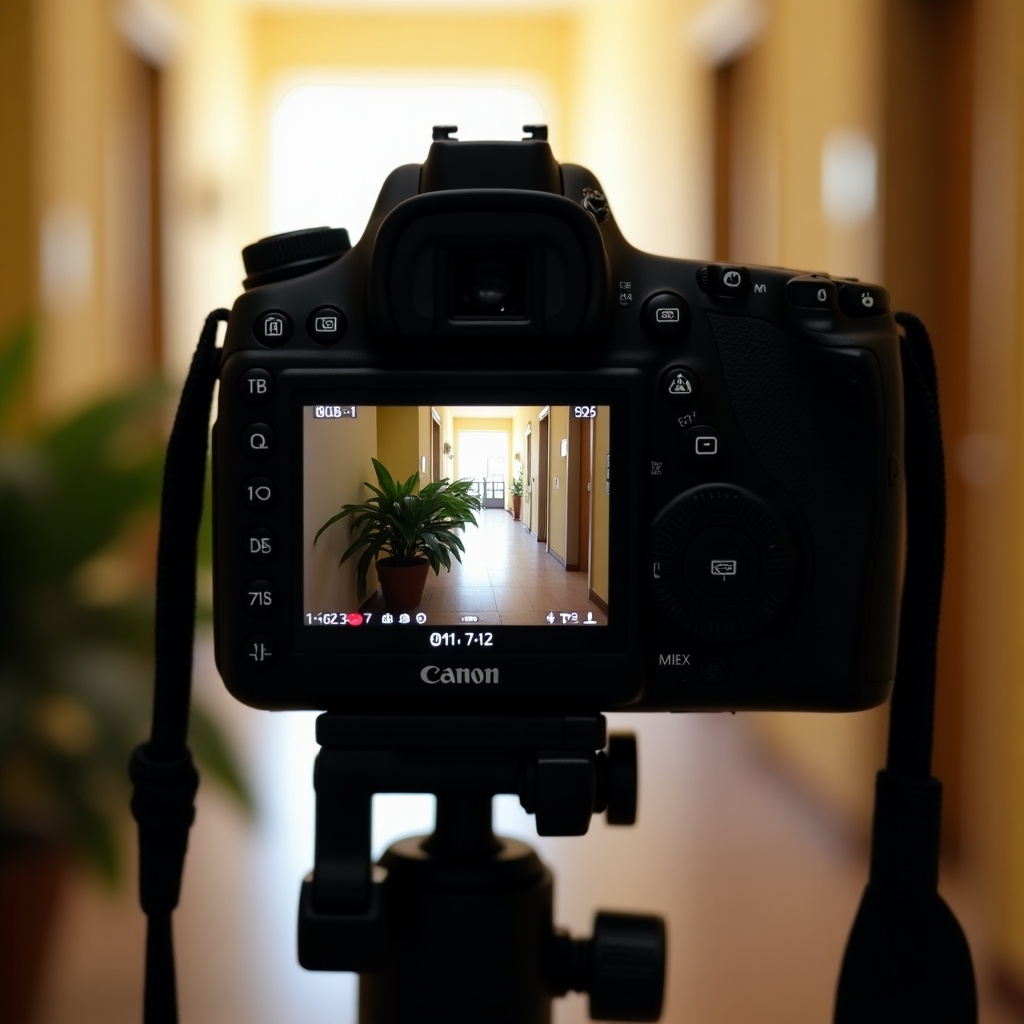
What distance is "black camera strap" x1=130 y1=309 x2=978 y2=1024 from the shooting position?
0.50m

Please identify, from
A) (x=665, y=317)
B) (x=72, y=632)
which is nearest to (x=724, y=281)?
(x=665, y=317)

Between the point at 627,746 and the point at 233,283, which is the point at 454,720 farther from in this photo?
the point at 233,283

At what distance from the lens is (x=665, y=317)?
1.49ft

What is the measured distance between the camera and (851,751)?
130 cm

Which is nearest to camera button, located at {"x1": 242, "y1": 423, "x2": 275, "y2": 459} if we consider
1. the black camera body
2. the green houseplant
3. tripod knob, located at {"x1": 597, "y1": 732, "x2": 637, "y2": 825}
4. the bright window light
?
the black camera body

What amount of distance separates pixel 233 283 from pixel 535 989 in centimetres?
134

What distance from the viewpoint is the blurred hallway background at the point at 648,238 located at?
1.08 meters

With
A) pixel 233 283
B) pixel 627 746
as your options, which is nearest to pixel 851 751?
pixel 627 746

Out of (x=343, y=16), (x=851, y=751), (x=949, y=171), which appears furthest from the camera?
(x=343, y=16)

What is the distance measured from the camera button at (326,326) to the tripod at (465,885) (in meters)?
0.18

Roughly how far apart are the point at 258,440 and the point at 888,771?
373mm

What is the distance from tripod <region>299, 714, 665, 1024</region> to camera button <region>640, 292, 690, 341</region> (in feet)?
0.60

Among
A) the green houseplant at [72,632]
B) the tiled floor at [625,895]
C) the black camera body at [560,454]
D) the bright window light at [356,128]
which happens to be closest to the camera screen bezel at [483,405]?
the black camera body at [560,454]

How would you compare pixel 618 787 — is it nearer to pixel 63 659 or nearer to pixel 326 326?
pixel 326 326
